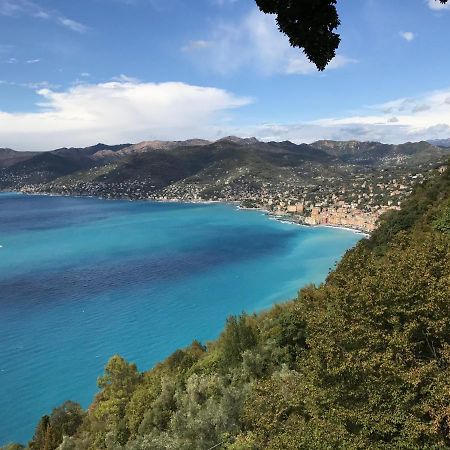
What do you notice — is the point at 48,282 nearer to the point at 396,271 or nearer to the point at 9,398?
the point at 9,398

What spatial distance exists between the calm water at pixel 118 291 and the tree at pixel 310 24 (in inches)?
1575

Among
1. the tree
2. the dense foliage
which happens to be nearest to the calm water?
the dense foliage

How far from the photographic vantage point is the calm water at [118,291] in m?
44.9

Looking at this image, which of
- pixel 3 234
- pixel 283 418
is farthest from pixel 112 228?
pixel 283 418

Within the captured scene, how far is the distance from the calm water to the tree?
40011mm

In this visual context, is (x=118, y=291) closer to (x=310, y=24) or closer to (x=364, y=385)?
(x=364, y=385)

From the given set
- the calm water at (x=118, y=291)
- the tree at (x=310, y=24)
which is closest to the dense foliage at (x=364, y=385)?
the tree at (x=310, y=24)

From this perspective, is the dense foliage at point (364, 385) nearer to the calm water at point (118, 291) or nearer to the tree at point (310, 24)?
the tree at point (310, 24)

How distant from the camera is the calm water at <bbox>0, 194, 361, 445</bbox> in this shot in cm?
4489

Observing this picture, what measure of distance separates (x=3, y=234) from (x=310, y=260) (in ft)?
314

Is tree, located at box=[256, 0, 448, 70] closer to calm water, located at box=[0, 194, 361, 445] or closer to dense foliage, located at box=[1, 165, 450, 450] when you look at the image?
dense foliage, located at box=[1, 165, 450, 450]

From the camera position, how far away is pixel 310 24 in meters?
4.79

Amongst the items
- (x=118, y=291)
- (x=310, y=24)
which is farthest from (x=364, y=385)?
(x=118, y=291)

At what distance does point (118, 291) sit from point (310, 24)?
67.5 metres
